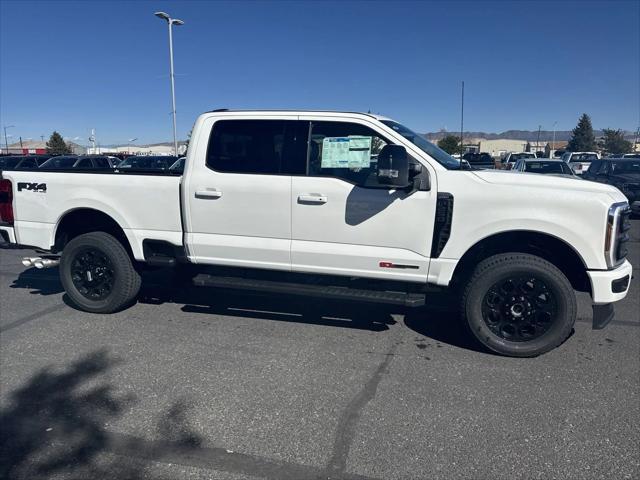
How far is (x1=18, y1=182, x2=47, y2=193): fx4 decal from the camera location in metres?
5.47

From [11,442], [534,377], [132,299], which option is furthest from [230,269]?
[534,377]

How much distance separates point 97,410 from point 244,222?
2093mm

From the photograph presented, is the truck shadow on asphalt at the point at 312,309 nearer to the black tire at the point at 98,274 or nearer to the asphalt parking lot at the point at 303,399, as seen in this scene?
the asphalt parking lot at the point at 303,399

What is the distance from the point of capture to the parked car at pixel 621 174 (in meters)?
13.7

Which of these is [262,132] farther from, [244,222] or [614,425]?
[614,425]

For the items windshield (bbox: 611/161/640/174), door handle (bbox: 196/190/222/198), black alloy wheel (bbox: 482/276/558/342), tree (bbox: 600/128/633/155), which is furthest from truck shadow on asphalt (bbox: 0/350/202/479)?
tree (bbox: 600/128/633/155)

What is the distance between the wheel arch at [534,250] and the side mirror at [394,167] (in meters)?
0.89

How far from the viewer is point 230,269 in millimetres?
5164

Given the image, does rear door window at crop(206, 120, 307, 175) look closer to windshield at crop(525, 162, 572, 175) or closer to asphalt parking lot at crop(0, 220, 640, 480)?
asphalt parking lot at crop(0, 220, 640, 480)

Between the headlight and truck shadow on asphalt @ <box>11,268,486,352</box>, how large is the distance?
1.34m

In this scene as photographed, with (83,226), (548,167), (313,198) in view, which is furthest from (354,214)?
(548,167)

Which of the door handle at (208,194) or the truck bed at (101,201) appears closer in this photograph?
the door handle at (208,194)

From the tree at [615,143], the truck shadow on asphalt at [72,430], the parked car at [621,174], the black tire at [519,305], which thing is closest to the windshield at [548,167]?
the parked car at [621,174]

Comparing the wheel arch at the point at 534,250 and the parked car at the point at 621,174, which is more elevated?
the parked car at the point at 621,174
